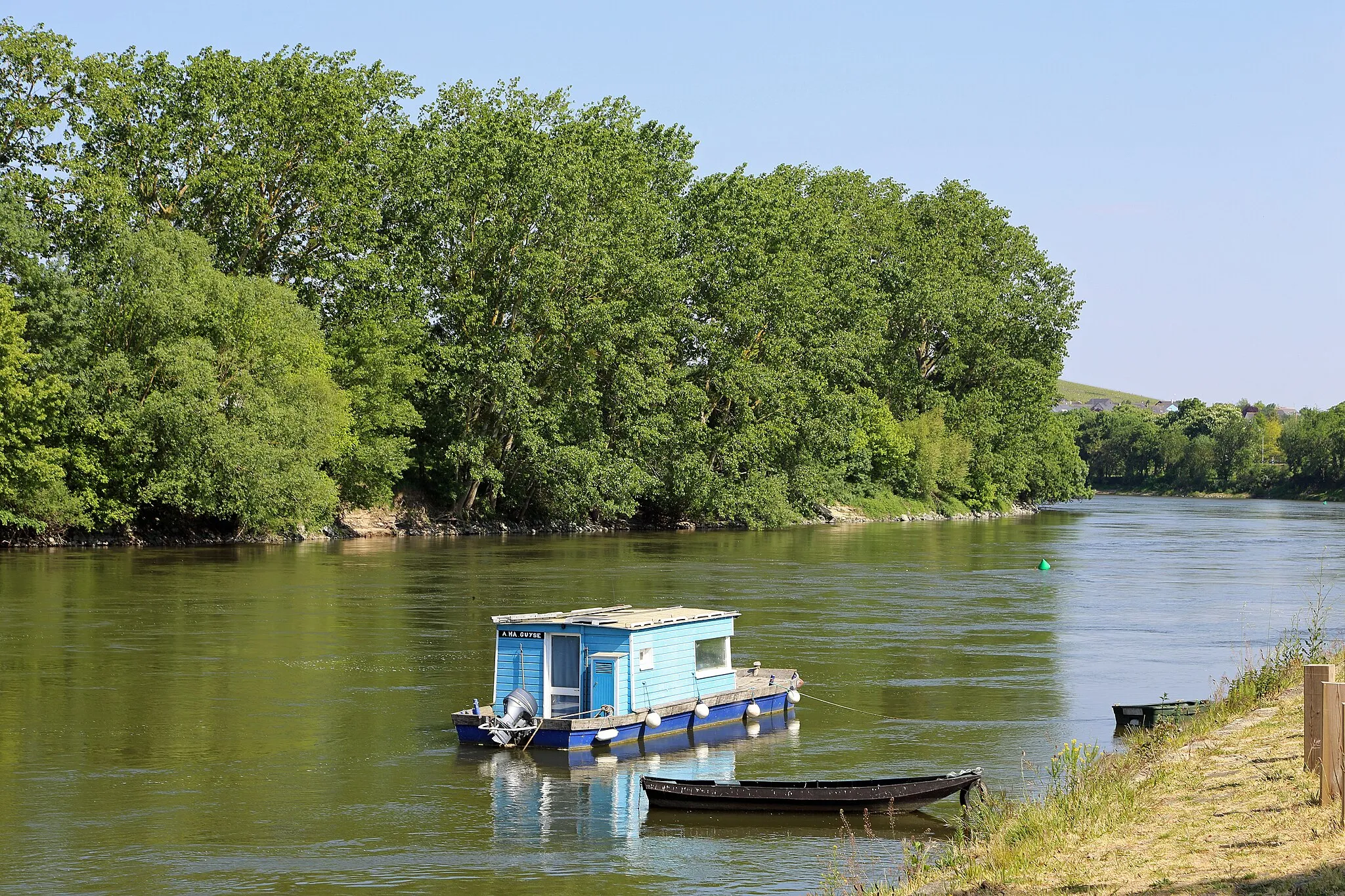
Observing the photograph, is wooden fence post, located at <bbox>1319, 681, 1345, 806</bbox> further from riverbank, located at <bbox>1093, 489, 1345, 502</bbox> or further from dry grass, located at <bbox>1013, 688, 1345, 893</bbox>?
riverbank, located at <bbox>1093, 489, 1345, 502</bbox>

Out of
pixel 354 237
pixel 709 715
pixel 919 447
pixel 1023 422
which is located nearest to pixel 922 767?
pixel 709 715

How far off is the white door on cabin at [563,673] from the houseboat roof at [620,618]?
36 centimetres

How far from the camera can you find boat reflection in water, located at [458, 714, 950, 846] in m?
19.2

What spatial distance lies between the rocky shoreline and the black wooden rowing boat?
4885cm

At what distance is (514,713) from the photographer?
79.2ft

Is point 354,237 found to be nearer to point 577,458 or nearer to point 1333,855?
point 577,458

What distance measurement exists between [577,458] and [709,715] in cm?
5078

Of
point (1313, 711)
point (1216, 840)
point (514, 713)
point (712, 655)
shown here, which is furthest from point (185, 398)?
point (1216, 840)

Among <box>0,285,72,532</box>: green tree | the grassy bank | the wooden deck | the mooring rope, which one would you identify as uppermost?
<box>0,285,72,532</box>: green tree

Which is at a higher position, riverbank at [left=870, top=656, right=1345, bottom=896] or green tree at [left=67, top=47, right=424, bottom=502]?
green tree at [left=67, top=47, right=424, bottom=502]

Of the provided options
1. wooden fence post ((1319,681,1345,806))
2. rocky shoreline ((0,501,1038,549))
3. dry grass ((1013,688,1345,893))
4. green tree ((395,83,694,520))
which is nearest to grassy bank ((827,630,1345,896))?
dry grass ((1013,688,1345,893))

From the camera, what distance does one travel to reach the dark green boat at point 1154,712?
2377 centimetres

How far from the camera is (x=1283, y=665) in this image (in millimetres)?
24391

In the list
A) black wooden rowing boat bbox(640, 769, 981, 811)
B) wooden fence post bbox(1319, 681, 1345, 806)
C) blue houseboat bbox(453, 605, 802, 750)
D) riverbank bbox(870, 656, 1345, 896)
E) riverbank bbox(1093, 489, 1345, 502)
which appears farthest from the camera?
riverbank bbox(1093, 489, 1345, 502)
